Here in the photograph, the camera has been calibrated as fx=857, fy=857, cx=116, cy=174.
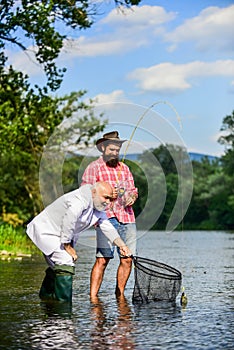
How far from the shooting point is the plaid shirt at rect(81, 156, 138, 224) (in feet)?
33.7

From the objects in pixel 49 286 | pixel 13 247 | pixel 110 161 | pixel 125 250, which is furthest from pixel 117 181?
pixel 13 247

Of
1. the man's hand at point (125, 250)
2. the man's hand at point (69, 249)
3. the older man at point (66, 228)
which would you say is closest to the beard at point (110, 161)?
the older man at point (66, 228)

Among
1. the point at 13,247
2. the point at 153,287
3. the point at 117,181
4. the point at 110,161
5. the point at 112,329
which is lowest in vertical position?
the point at 112,329

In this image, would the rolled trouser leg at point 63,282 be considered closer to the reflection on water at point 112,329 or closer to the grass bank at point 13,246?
the reflection on water at point 112,329

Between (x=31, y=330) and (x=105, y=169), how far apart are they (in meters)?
3.18

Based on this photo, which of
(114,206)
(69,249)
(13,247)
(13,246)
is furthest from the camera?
(13,246)

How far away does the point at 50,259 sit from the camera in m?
9.90

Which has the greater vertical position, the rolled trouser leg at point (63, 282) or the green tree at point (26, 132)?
the green tree at point (26, 132)

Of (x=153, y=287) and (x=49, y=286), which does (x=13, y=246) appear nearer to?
(x=49, y=286)

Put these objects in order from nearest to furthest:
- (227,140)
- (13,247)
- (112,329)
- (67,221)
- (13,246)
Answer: (112,329) → (67,221) → (13,247) → (13,246) → (227,140)

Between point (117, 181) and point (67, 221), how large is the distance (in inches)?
44.8

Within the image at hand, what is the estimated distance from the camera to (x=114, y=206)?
407 inches

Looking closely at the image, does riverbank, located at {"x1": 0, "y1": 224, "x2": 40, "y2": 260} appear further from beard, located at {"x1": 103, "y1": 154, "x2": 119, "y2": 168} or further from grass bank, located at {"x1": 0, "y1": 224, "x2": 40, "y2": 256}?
beard, located at {"x1": 103, "y1": 154, "x2": 119, "y2": 168}

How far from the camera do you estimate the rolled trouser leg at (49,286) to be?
10.0 metres
